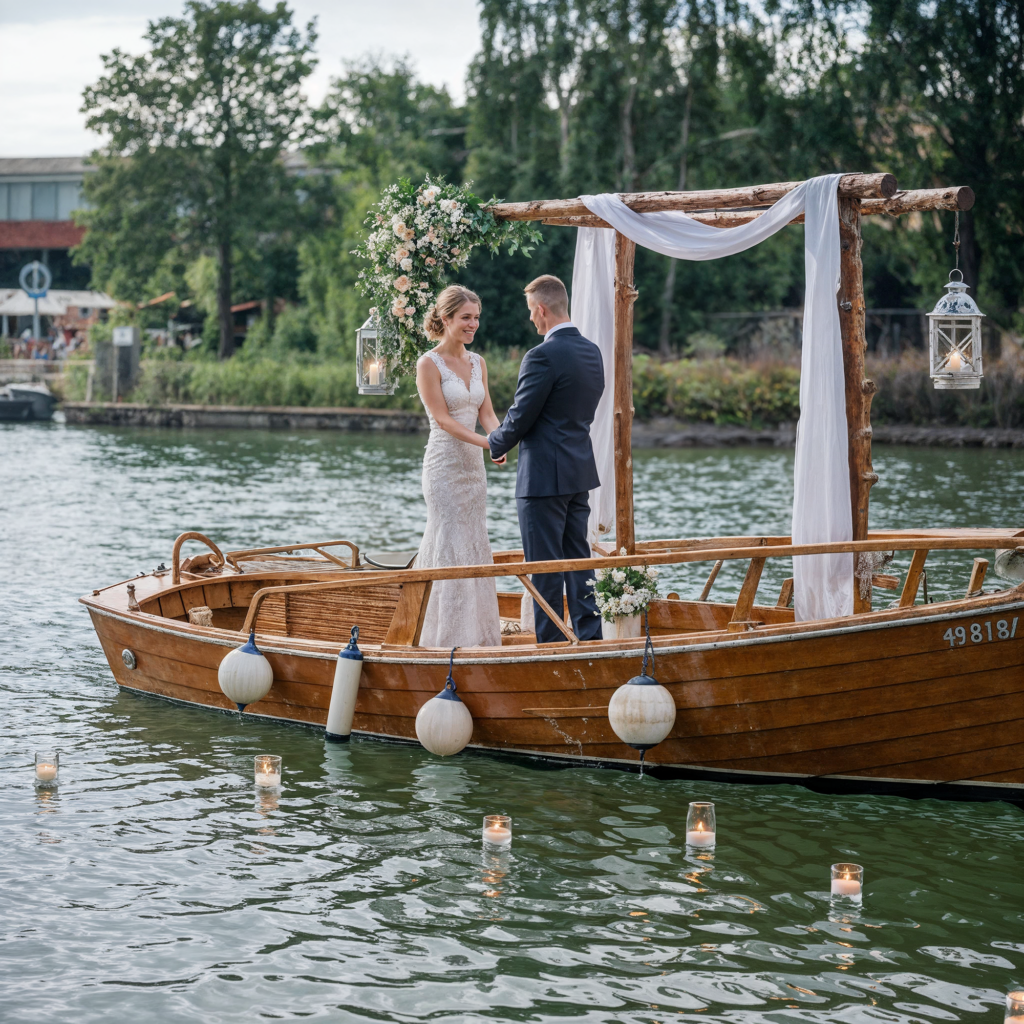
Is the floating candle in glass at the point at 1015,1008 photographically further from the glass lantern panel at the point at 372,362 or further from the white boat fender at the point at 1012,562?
the glass lantern panel at the point at 372,362

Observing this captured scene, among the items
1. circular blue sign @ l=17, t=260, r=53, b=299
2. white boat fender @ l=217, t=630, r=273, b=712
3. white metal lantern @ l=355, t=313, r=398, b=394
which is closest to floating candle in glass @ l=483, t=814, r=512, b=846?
white boat fender @ l=217, t=630, r=273, b=712

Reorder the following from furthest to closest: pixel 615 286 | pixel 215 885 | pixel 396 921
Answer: pixel 615 286, pixel 215 885, pixel 396 921

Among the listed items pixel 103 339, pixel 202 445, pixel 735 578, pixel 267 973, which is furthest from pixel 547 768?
pixel 103 339

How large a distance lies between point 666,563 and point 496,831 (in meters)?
1.52

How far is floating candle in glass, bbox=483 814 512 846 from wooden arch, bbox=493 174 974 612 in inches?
82.0

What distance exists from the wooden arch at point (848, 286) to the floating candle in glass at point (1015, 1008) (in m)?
2.75

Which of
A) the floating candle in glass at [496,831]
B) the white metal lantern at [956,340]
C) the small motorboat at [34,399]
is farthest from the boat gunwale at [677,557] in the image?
the small motorboat at [34,399]

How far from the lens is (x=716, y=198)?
22.8 ft

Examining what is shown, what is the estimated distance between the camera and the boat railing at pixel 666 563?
6.57 metres

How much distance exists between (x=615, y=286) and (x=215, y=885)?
4107 millimetres

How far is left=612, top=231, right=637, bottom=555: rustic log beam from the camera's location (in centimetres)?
777

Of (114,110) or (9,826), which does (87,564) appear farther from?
(114,110)

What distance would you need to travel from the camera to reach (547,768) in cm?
739

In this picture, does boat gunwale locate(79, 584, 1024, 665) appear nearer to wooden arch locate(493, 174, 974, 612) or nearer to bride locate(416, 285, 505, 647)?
bride locate(416, 285, 505, 647)
